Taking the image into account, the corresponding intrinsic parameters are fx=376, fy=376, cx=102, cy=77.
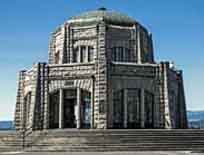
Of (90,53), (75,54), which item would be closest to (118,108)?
(90,53)

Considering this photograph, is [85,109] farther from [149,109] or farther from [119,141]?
[119,141]

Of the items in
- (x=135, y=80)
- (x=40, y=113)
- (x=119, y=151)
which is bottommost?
(x=119, y=151)

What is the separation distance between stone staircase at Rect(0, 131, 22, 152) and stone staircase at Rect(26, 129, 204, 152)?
2.89 ft

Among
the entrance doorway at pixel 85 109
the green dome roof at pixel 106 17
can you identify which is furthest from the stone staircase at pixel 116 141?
the green dome roof at pixel 106 17

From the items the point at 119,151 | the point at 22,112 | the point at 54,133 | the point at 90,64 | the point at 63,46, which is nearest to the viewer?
the point at 119,151

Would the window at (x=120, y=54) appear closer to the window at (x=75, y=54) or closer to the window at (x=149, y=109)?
the window at (x=75, y=54)

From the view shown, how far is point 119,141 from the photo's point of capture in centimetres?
2802

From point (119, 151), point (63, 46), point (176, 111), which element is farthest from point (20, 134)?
point (176, 111)

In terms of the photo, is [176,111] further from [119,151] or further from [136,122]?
[119,151]

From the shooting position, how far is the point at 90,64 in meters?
34.9

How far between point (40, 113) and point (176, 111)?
46.9 feet

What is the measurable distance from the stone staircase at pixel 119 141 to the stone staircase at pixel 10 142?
2.89 ft

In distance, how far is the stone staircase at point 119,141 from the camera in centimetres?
2753

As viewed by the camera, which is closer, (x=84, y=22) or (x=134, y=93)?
(x=134, y=93)
